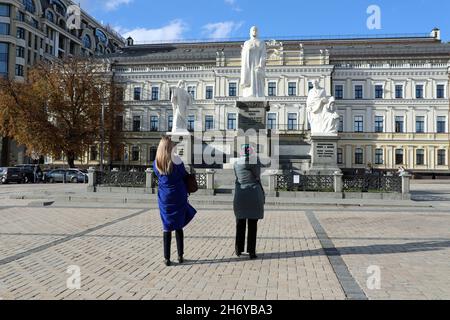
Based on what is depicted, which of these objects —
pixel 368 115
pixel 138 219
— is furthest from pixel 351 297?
pixel 368 115

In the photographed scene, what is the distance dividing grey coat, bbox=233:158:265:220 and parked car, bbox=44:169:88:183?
110 ft

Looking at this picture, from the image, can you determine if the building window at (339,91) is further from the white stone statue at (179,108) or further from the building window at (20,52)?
the building window at (20,52)

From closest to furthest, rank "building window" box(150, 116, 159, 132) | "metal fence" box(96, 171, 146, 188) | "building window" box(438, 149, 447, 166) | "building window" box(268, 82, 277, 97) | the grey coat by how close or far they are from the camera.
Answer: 1. the grey coat
2. "metal fence" box(96, 171, 146, 188)
3. "building window" box(438, 149, 447, 166)
4. "building window" box(268, 82, 277, 97)
5. "building window" box(150, 116, 159, 132)

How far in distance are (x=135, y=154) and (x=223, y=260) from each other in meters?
61.1

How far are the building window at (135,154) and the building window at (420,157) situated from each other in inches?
1607

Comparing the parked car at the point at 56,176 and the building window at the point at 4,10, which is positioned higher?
the building window at the point at 4,10

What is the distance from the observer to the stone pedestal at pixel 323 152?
21906 millimetres

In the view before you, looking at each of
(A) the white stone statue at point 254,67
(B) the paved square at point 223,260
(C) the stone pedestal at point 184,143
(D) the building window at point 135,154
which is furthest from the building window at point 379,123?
(B) the paved square at point 223,260

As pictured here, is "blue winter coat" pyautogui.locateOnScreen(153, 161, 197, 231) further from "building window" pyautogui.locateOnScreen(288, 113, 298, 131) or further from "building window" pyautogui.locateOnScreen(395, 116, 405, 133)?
"building window" pyautogui.locateOnScreen(395, 116, 405, 133)

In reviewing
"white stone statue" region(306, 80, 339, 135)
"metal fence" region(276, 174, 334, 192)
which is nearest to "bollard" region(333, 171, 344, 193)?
"metal fence" region(276, 174, 334, 192)

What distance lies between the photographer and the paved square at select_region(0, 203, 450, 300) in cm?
525

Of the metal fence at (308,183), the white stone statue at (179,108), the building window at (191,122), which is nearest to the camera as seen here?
the metal fence at (308,183)
